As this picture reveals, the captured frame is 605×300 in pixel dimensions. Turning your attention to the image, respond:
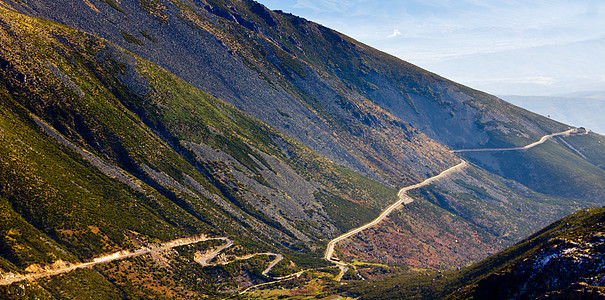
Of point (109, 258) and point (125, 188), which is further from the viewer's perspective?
point (125, 188)

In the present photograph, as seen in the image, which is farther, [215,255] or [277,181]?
[277,181]

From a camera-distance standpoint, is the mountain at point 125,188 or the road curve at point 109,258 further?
the mountain at point 125,188

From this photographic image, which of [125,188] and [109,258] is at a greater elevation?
[125,188]

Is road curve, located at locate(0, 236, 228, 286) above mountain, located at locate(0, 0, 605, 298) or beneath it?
beneath

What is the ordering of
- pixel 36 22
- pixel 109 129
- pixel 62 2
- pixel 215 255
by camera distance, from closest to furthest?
pixel 215 255, pixel 109 129, pixel 36 22, pixel 62 2

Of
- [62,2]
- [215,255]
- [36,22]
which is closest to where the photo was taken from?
[215,255]

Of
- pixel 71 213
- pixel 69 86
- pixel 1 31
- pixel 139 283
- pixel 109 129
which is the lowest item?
pixel 139 283

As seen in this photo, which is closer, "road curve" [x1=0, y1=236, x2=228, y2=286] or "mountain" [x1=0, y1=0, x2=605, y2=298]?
"road curve" [x1=0, y1=236, x2=228, y2=286]

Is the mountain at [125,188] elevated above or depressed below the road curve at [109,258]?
above

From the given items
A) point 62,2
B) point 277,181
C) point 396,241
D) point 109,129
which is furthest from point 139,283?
point 62,2

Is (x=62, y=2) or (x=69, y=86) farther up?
(x=62, y=2)

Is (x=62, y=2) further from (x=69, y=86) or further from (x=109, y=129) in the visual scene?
(x=109, y=129)
